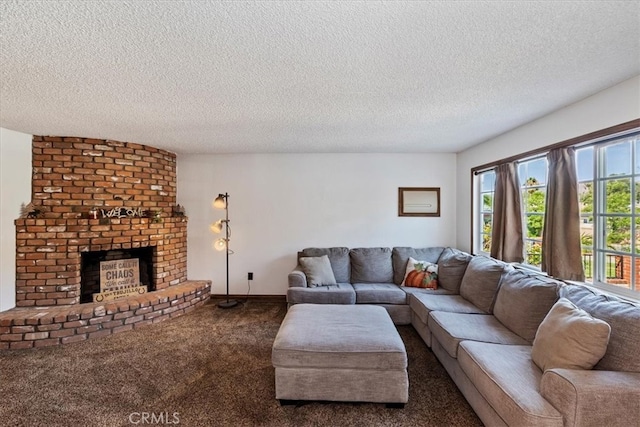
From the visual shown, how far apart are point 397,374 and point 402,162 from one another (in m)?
3.15

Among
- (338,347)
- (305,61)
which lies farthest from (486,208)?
(305,61)

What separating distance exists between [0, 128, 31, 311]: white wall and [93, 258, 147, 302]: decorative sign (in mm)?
775

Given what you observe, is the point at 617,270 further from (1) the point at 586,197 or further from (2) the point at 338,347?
(2) the point at 338,347

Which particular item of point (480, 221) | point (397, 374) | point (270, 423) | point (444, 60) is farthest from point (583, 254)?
point (270, 423)

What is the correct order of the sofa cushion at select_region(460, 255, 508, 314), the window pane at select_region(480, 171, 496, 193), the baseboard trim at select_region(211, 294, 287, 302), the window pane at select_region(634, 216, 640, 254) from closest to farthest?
the window pane at select_region(634, 216, 640, 254)
the sofa cushion at select_region(460, 255, 508, 314)
the window pane at select_region(480, 171, 496, 193)
the baseboard trim at select_region(211, 294, 287, 302)

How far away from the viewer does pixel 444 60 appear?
1636mm

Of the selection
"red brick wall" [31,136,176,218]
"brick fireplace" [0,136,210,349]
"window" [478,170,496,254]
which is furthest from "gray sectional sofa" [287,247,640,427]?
"red brick wall" [31,136,176,218]

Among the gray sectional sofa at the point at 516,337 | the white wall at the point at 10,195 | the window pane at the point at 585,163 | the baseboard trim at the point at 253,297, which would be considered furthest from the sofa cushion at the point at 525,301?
the white wall at the point at 10,195

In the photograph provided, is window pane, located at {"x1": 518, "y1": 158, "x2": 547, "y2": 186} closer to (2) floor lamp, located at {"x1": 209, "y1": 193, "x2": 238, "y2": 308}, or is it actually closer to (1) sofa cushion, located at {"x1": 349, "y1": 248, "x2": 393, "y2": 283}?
(1) sofa cushion, located at {"x1": 349, "y1": 248, "x2": 393, "y2": 283}

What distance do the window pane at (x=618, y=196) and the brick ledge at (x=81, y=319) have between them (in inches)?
179

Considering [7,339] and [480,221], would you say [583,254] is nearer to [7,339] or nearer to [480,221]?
[480,221]

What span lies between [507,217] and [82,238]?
4876 mm

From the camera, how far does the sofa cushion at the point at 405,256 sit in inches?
150

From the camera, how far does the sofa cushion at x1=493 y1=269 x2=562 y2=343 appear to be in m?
2.05
